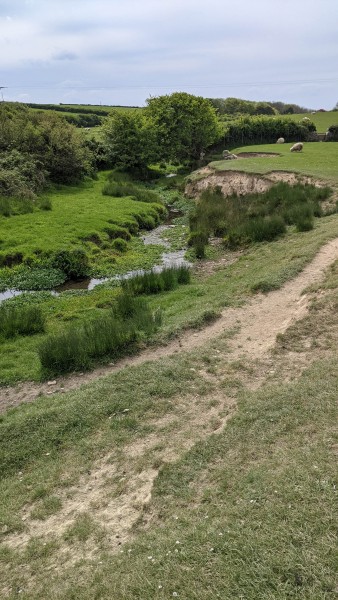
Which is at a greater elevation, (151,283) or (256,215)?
(256,215)

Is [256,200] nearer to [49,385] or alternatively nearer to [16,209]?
[16,209]

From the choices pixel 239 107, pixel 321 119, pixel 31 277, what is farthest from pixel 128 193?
pixel 239 107

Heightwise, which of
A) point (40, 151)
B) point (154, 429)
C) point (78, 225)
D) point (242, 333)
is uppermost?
point (40, 151)

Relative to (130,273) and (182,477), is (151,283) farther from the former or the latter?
(182,477)

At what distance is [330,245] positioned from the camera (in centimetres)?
1399

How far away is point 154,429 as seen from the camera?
6.80 metres

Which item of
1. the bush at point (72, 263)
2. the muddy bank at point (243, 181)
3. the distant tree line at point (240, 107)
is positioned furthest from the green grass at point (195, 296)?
the distant tree line at point (240, 107)

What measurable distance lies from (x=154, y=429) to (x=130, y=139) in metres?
36.4

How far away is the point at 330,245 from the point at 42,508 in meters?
11.6

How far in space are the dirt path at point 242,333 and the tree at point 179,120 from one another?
33.4m

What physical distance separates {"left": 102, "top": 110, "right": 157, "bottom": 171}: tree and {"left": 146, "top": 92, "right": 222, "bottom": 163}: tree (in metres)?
1.56

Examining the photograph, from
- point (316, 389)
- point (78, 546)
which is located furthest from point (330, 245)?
point (78, 546)

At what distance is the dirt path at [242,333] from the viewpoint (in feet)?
29.7

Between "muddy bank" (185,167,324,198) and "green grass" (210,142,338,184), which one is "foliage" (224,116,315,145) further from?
"muddy bank" (185,167,324,198)
